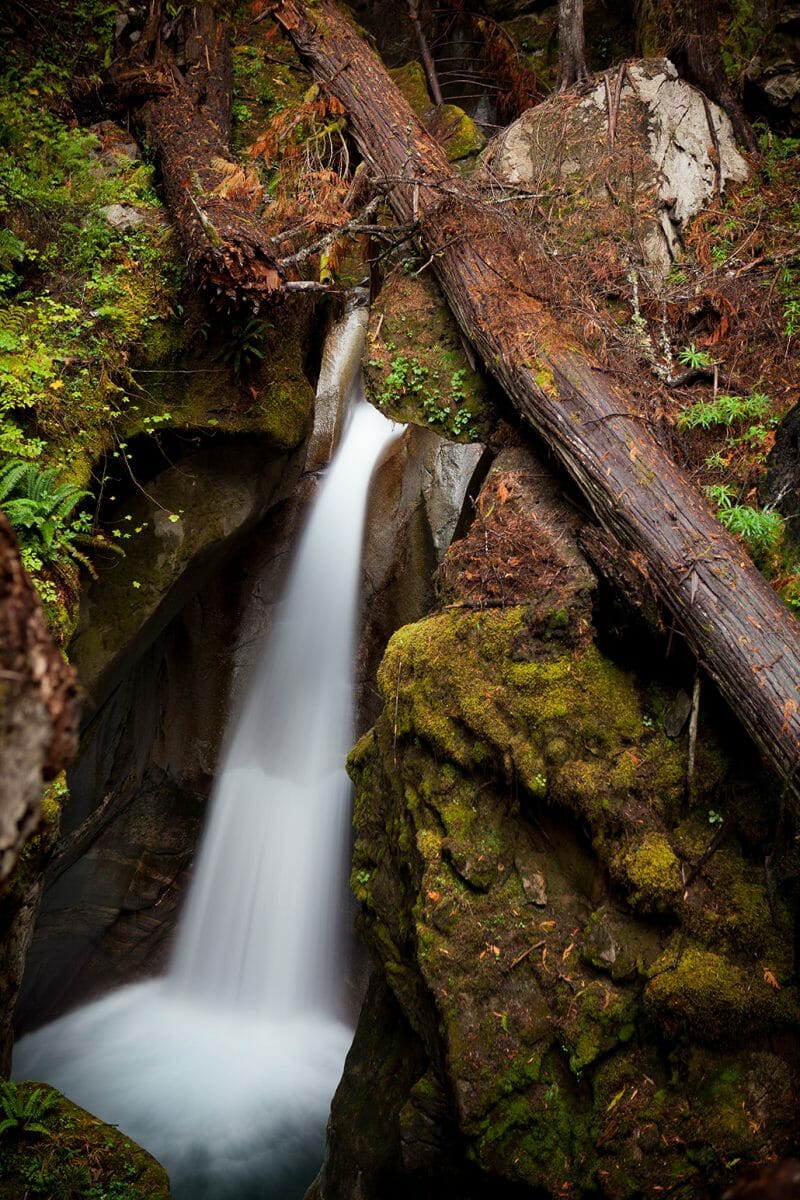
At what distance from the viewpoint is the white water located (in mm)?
7012

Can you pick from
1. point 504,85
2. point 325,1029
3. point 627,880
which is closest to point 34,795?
point 627,880

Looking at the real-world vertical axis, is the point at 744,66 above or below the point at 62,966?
above

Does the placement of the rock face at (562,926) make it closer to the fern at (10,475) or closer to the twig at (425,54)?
the fern at (10,475)

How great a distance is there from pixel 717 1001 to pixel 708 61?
8.32 m

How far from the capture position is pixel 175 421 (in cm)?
643

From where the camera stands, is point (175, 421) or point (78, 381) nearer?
point (78, 381)

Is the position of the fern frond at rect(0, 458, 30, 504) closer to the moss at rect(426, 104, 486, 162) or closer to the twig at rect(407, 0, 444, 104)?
the moss at rect(426, 104, 486, 162)

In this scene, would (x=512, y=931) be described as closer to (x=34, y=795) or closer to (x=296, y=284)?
(x=34, y=795)

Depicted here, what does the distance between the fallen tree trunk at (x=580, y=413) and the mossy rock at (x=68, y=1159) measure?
4620mm

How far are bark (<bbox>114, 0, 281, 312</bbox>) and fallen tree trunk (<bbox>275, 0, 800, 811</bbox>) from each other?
1.06 m

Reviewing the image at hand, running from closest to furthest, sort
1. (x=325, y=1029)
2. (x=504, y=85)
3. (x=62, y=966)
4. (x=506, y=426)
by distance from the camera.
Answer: (x=506, y=426) → (x=325, y=1029) → (x=62, y=966) → (x=504, y=85)

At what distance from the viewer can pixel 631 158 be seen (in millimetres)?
7109

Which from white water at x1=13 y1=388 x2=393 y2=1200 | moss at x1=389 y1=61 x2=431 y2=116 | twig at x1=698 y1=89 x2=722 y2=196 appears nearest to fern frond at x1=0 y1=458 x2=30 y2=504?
white water at x1=13 y1=388 x2=393 y2=1200

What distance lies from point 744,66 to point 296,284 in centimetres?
526
